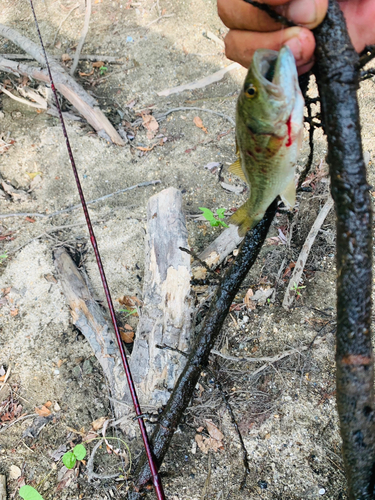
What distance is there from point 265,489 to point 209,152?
4377 mm

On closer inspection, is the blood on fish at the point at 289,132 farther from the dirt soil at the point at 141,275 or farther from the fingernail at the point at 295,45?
the dirt soil at the point at 141,275

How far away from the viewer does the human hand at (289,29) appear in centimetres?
164

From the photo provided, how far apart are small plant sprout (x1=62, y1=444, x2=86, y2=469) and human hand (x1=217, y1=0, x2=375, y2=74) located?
3.26 metres

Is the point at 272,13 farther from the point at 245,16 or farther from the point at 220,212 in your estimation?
the point at 220,212

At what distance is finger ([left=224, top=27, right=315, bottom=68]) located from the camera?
1.65 m

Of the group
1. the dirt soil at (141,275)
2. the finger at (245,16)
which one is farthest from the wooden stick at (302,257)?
the finger at (245,16)

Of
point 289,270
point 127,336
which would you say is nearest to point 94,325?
point 127,336

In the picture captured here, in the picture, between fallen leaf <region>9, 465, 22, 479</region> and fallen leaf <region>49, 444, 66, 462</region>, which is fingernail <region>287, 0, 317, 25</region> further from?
fallen leaf <region>9, 465, 22, 479</region>

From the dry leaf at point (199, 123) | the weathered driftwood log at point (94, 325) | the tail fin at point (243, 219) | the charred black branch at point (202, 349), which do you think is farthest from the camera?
the dry leaf at point (199, 123)

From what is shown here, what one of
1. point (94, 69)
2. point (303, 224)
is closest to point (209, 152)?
point (303, 224)

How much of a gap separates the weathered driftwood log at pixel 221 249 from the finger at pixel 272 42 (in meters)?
2.28

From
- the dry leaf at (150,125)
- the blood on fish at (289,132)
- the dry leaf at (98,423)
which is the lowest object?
the dry leaf at (98,423)

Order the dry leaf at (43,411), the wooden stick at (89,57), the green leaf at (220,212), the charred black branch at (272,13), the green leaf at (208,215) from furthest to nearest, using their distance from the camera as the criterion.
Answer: the wooden stick at (89,57) < the green leaf at (220,212) < the green leaf at (208,215) < the dry leaf at (43,411) < the charred black branch at (272,13)

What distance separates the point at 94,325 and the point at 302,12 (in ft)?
10.3
